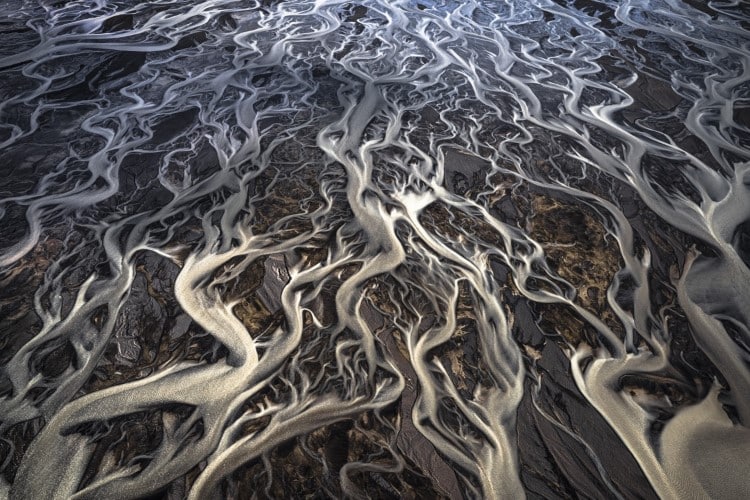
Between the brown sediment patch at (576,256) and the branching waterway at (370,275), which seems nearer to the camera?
the branching waterway at (370,275)

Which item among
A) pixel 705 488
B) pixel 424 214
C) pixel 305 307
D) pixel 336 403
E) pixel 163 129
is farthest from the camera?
pixel 163 129

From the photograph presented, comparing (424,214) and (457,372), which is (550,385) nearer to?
(457,372)

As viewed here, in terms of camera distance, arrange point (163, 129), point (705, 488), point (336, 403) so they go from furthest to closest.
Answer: point (163, 129) → point (336, 403) → point (705, 488)

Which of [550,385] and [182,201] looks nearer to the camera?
[550,385]

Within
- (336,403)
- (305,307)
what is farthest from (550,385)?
(305,307)

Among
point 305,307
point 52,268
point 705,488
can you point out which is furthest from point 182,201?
point 705,488

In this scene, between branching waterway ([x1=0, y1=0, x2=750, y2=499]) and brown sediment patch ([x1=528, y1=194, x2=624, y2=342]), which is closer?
branching waterway ([x1=0, y1=0, x2=750, y2=499])

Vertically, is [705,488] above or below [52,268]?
above
